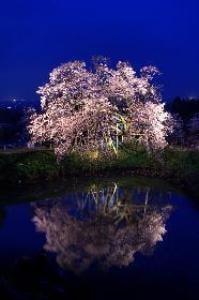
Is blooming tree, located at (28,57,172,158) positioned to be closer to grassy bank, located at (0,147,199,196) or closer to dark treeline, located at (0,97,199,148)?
grassy bank, located at (0,147,199,196)

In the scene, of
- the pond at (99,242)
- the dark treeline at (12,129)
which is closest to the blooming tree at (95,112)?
the pond at (99,242)

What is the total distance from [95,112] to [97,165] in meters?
4.24

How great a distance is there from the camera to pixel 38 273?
58.7 ft

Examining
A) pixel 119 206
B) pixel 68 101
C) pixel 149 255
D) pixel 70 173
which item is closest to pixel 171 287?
pixel 149 255

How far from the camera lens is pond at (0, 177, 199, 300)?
1728 centimetres

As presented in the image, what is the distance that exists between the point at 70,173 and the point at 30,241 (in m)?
15.5

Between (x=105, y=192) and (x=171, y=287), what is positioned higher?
(x=105, y=192)

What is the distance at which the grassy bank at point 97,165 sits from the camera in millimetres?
36062

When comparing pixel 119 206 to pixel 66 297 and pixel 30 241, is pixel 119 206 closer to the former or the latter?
pixel 30 241

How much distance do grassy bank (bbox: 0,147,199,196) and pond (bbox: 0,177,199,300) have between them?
2.07 m

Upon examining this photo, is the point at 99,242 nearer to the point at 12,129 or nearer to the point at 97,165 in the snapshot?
the point at 97,165

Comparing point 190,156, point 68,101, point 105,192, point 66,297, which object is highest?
point 68,101

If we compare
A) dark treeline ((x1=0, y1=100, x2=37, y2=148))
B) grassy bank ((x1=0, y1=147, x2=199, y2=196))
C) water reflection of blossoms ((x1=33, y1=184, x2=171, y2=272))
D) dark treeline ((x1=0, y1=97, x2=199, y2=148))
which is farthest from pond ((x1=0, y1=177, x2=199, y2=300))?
dark treeline ((x1=0, y1=100, x2=37, y2=148))

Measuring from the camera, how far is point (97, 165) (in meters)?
39.2
